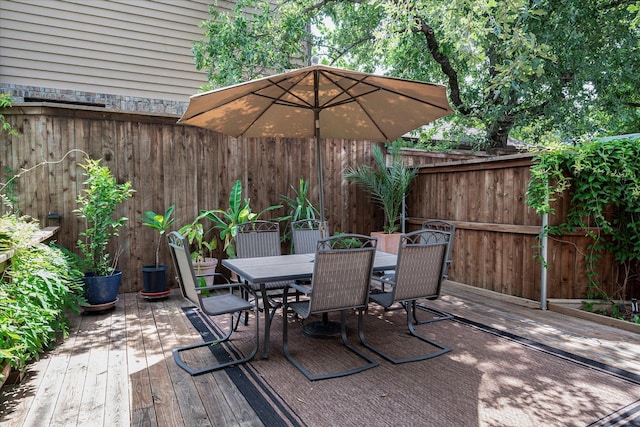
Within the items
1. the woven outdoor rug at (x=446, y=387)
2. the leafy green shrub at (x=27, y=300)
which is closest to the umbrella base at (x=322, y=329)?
the woven outdoor rug at (x=446, y=387)

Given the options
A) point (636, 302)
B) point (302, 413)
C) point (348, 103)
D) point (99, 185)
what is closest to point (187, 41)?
point (99, 185)

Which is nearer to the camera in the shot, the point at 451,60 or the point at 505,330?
the point at 505,330

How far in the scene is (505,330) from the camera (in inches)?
147

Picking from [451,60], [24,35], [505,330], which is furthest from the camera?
[451,60]

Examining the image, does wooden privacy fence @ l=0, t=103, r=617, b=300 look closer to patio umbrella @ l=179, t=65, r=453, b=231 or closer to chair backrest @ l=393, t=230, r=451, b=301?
patio umbrella @ l=179, t=65, r=453, b=231

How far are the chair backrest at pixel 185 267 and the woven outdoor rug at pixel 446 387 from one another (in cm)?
59

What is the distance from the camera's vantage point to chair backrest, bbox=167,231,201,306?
2.75 metres

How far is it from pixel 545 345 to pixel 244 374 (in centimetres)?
252

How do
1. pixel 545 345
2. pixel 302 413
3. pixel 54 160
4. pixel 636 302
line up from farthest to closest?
pixel 54 160 < pixel 636 302 < pixel 545 345 < pixel 302 413

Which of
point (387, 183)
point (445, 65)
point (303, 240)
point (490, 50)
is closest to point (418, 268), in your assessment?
point (303, 240)

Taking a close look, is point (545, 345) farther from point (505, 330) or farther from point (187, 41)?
point (187, 41)

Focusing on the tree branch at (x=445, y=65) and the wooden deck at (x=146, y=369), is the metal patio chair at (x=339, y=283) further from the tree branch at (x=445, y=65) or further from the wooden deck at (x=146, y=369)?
the tree branch at (x=445, y=65)

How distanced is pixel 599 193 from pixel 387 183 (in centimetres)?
286

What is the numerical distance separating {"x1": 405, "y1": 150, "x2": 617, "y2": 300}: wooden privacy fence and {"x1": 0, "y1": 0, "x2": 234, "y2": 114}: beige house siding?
470 cm
